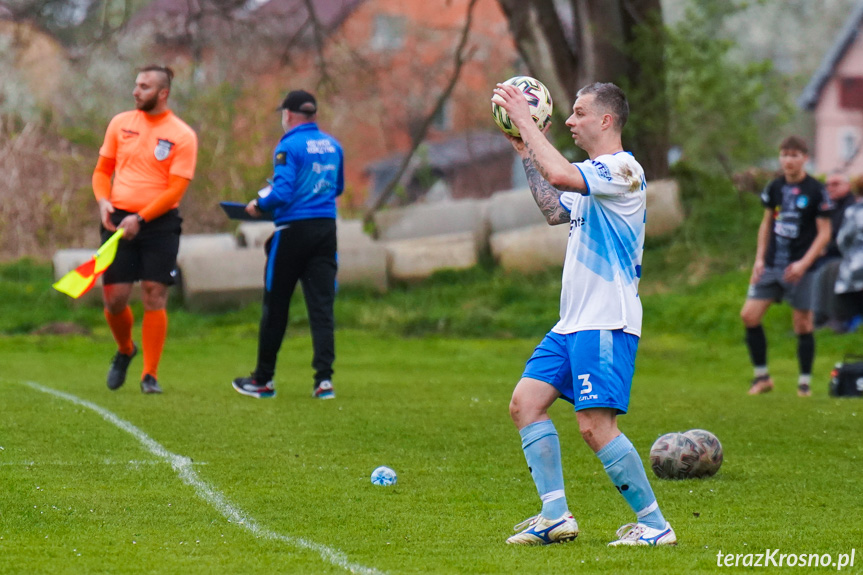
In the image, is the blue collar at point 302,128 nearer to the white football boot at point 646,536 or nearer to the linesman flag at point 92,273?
the linesman flag at point 92,273

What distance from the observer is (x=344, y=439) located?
752cm

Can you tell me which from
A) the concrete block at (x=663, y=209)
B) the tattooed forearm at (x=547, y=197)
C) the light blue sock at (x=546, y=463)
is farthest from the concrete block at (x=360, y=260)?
the light blue sock at (x=546, y=463)

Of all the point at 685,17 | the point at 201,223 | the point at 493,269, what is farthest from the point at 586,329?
the point at 201,223

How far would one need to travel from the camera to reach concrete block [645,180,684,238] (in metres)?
18.9

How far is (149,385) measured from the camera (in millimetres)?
9305

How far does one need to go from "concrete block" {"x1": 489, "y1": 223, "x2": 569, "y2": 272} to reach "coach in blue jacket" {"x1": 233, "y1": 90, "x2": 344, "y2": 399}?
9.18m

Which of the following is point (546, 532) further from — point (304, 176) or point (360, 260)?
point (360, 260)

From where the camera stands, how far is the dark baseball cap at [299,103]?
9109 mm

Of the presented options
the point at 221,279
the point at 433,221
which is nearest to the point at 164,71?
the point at 221,279

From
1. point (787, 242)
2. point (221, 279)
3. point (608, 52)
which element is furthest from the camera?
point (608, 52)

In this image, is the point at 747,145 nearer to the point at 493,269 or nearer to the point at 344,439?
the point at 493,269

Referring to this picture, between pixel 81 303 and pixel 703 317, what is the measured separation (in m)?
8.67

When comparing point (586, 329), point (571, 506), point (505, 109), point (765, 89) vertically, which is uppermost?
point (765, 89)

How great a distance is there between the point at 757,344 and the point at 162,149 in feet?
18.4
